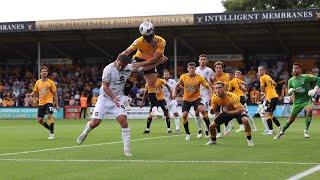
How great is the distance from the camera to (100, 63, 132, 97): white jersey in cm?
1374

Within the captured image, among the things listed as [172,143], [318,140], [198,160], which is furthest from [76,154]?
[318,140]

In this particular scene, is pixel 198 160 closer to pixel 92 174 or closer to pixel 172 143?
pixel 92 174

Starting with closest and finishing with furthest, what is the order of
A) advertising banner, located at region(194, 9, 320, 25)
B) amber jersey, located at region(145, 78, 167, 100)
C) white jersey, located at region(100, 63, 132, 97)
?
white jersey, located at region(100, 63, 132, 97) → amber jersey, located at region(145, 78, 167, 100) → advertising banner, located at region(194, 9, 320, 25)

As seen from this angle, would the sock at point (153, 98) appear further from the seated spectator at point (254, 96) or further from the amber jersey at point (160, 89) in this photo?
the seated spectator at point (254, 96)

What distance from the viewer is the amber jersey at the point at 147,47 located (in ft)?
47.8

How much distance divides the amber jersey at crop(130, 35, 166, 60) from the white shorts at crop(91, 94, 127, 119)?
1.26 meters

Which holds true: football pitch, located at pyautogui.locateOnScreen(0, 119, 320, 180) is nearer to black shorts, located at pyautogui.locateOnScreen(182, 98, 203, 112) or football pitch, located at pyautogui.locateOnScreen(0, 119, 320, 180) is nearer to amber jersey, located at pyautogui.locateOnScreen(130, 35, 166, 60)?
black shorts, located at pyautogui.locateOnScreen(182, 98, 203, 112)

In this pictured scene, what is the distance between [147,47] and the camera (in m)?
14.7

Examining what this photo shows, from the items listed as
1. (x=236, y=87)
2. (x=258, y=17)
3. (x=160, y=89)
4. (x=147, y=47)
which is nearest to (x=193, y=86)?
(x=236, y=87)

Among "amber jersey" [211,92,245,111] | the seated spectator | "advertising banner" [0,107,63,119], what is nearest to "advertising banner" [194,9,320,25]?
the seated spectator

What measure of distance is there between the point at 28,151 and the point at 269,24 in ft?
92.1

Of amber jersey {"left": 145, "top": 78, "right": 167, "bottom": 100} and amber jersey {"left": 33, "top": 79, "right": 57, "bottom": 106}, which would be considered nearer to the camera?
amber jersey {"left": 33, "top": 79, "right": 57, "bottom": 106}

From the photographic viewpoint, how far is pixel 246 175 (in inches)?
401

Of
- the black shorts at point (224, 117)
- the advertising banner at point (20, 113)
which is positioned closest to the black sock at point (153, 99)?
the black shorts at point (224, 117)
